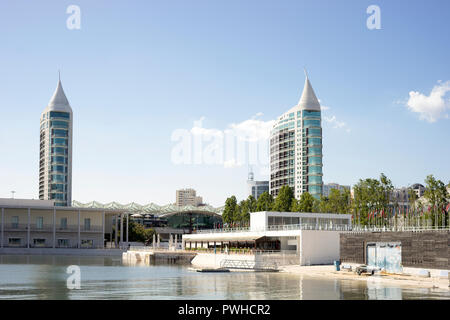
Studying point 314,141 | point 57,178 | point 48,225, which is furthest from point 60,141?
point 314,141

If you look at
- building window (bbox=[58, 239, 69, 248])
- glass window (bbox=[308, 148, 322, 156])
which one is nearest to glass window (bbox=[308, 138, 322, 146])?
glass window (bbox=[308, 148, 322, 156])

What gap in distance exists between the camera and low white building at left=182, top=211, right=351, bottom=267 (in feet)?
224

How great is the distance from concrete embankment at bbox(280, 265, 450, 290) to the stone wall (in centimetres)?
196

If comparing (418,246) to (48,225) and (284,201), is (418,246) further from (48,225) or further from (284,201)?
(48,225)

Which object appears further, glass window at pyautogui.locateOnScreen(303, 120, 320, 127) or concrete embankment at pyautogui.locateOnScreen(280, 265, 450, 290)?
glass window at pyautogui.locateOnScreen(303, 120, 320, 127)

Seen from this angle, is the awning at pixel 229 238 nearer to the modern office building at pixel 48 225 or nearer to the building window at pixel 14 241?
the modern office building at pixel 48 225

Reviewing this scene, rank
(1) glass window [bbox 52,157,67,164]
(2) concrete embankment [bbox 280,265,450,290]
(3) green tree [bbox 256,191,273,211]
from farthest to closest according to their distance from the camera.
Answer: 1. (1) glass window [bbox 52,157,67,164]
2. (3) green tree [bbox 256,191,273,211]
3. (2) concrete embankment [bbox 280,265,450,290]

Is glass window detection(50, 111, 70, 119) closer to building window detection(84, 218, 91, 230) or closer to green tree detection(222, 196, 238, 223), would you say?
building window detection(84, 218, 91, 230)

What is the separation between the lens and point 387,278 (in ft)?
160

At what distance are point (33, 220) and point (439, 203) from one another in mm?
87991

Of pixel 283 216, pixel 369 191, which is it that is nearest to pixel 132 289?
pixel 283 216

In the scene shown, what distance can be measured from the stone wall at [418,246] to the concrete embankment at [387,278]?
1.96 meters
